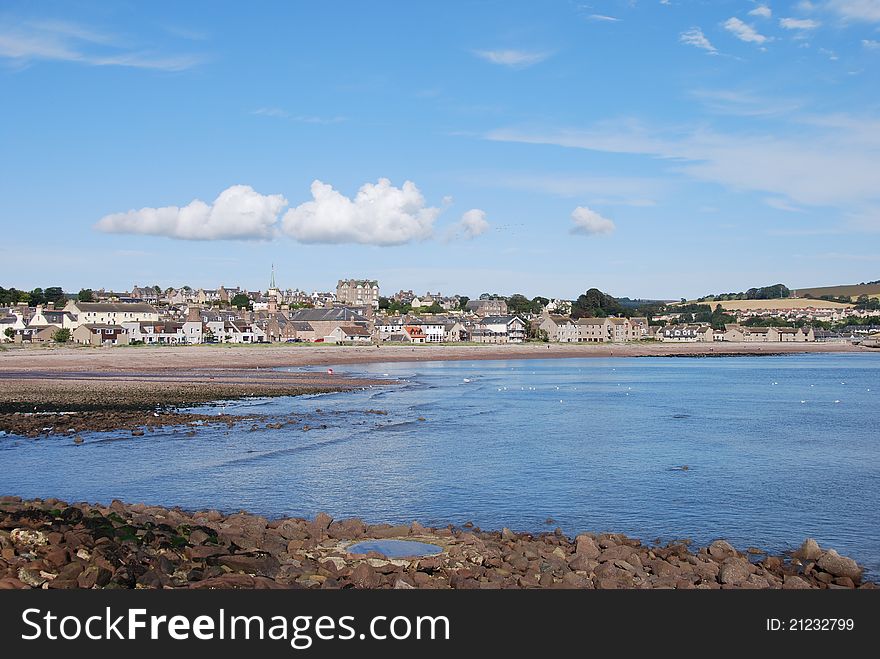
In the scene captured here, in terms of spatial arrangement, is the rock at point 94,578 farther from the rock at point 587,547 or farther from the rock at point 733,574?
the rock at point 733,574

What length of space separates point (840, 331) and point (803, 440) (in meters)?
155

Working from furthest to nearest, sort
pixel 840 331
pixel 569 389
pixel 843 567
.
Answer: pixel 840 331 → pixel 569 389 → pixel 843 567

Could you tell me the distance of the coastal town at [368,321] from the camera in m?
95.2

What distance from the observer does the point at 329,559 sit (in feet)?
36.1

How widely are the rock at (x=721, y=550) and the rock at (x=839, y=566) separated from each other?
1.23m

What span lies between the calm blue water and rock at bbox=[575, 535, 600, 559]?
2151 millimetres

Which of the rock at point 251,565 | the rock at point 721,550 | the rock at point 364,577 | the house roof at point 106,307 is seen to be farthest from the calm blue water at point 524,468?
the house roof at point 106,307

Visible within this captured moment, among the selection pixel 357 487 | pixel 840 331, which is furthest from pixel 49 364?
pixel 840 331

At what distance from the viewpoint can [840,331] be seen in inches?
6506

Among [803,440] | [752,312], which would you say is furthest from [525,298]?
[803,440]
